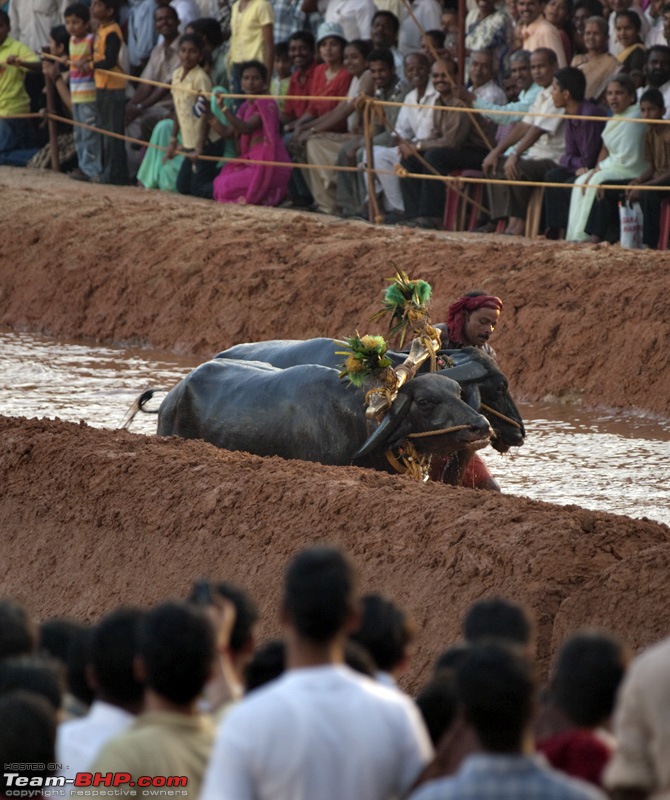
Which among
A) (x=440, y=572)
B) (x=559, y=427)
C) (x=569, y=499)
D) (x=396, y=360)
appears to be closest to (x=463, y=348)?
(x=396, y=360)

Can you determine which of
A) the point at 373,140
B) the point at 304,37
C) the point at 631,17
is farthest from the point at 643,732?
the point at 304,37

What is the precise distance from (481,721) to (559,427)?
9.81m

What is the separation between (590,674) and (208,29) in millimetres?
16151

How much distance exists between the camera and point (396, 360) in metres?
9.68

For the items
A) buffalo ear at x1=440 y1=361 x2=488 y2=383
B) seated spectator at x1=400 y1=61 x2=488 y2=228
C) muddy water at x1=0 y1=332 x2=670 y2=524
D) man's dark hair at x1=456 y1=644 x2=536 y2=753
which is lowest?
muddy water at x1=0 y1=332 x2=670 y2=524

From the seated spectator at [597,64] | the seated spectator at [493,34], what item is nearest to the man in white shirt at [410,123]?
the seated spectator at [493,34]

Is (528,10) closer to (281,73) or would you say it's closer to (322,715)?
(281,73)

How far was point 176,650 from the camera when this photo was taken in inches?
157

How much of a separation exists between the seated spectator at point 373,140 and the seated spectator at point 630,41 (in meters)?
2.73

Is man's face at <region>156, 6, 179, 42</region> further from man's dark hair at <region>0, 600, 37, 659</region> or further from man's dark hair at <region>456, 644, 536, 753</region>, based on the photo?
man's dark hair at <region>456, 644, 536, 753</region>

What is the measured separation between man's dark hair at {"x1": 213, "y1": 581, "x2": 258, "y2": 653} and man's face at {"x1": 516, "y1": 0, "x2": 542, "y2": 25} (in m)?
12.8

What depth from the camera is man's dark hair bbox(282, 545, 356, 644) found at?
13.1 ft

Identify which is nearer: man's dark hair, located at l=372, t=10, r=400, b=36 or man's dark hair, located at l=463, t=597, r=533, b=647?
man's dark hair, located at l=463, t=597, r=533, b=647

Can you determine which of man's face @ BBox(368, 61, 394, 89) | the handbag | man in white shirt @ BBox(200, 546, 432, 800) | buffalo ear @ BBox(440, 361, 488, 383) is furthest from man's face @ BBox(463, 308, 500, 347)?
man's face @ BBox(368, 61, 394, 89)
